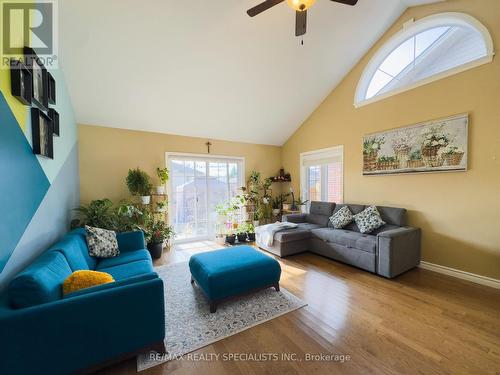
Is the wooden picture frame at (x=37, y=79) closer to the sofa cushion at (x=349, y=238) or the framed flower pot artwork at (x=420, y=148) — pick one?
the sofa cushion at (x=349, y=238)

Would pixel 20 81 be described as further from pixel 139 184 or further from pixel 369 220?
pixel 369 220

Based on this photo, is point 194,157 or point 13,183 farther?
point 194,157

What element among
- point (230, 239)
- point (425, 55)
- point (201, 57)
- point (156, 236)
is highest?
point (425, 55)

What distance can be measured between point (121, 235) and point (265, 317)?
2263mm

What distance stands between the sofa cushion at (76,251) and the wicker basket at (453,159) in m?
4.71

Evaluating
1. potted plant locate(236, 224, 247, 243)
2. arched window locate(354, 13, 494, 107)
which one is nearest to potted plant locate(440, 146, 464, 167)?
arched window locate(354, 13, 494, 107)

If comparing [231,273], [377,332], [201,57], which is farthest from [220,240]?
[201,57]

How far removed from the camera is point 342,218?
3834 mm

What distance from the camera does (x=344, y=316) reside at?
206cm

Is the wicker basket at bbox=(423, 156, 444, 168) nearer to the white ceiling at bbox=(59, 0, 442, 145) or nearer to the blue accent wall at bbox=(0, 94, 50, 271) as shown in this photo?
the white ceiling at bbox=(59, 0, 442, 145)

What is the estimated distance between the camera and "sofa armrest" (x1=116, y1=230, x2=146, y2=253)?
2.89 m

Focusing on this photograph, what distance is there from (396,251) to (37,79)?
4.54m

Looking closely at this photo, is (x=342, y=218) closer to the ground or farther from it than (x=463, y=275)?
farther from it

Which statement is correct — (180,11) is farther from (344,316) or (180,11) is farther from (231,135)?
(344,316)
